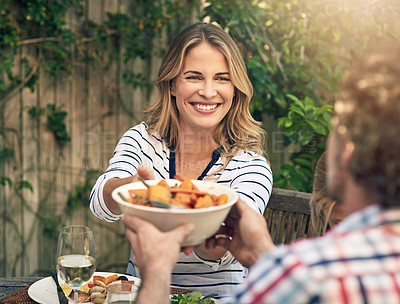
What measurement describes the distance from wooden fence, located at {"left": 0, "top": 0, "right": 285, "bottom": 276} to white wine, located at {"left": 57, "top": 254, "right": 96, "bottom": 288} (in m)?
2.07

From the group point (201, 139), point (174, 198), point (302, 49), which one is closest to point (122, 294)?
point (174, 198)

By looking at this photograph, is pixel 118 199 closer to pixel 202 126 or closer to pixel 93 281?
pixel 93 281

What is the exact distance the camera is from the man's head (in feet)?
1.95

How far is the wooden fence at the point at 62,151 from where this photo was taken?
3.20 m

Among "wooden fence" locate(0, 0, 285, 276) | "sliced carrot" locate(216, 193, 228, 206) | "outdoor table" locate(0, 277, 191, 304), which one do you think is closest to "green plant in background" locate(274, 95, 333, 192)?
"wooden fence" locate(0, 0, 285, 276)

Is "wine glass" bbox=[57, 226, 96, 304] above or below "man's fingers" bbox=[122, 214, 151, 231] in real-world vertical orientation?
below

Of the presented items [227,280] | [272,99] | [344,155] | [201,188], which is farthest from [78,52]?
[344,155]

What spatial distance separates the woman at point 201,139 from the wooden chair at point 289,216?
0.28 metres

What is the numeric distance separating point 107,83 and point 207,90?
1892 mm

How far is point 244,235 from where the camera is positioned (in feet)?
3.88

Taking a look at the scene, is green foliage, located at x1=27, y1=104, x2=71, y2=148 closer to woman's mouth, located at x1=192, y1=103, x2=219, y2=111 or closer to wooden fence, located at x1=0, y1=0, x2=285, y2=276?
wooden fence, located at x1=0, y1=0, x2=285, y2=276

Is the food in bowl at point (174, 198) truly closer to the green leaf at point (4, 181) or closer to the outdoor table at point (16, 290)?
the outdoor table at point (16, 290)

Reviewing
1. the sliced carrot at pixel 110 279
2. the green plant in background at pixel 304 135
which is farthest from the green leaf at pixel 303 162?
the sliced carrot at pixel 110 279

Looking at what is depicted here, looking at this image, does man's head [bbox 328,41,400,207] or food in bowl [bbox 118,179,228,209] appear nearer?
man's head [bbox 328,41,400,207]
